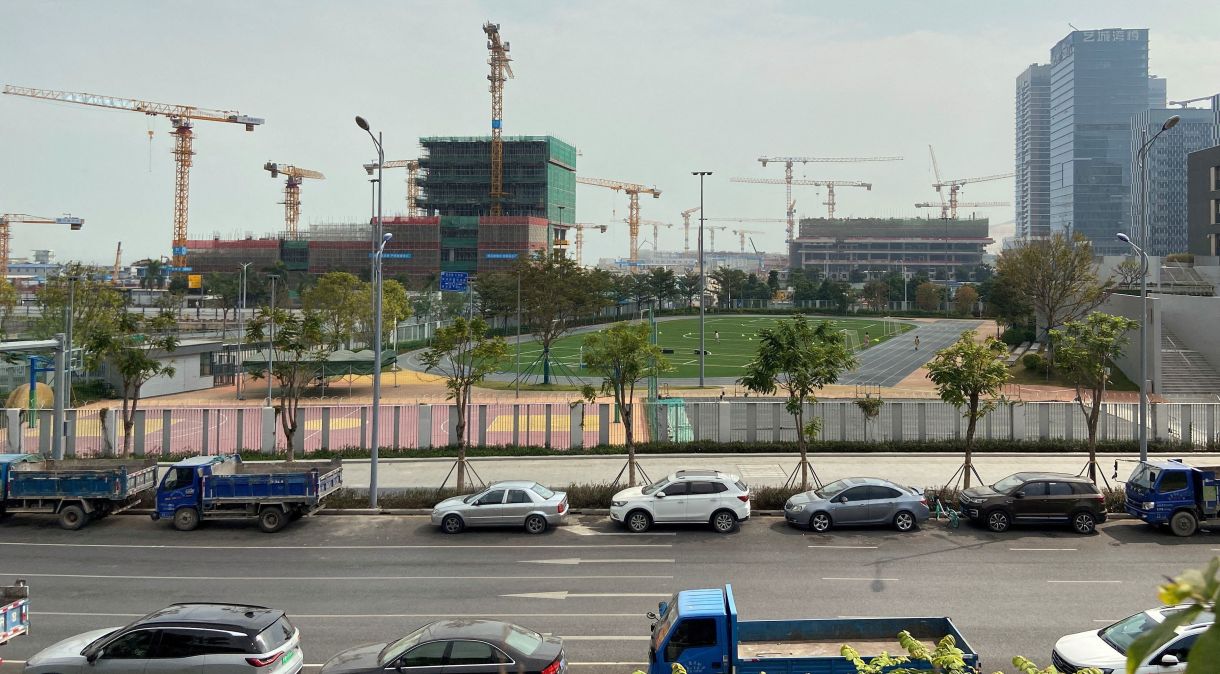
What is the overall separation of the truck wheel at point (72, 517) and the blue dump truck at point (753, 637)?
18323 mm

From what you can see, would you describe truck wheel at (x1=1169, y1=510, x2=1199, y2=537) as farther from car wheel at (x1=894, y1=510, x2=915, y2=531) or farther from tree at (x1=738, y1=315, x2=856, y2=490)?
tree at (x1=738, y1=315, x2=856, y2=490)

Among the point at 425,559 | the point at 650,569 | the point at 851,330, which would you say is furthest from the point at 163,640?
the point at 851,330

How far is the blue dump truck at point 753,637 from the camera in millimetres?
12180

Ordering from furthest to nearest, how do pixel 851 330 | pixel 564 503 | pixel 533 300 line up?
pixel 851 330 → pixel 533 300 → pixel 564 503

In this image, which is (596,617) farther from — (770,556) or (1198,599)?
(1198,599)

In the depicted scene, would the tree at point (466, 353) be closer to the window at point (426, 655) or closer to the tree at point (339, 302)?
the window at point (426, 655)

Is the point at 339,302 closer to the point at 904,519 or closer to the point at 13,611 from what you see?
the point at 904,519

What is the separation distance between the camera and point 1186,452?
3275 centimetres

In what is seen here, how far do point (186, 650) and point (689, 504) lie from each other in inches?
513

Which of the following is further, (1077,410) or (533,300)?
(533,300)

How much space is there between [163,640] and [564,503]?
38.8ft

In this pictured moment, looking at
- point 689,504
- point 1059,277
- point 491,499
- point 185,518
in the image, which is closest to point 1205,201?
point 1059,277

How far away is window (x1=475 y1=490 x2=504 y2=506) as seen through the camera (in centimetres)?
2384

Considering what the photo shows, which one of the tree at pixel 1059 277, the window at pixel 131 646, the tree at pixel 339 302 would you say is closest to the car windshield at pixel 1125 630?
the window at pixel 131 646
